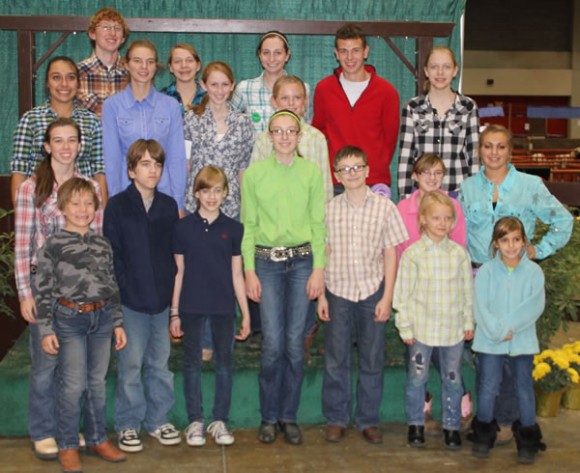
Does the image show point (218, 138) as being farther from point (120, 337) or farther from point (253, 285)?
point (120, 337)

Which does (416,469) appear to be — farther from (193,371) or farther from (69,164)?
(69,164)

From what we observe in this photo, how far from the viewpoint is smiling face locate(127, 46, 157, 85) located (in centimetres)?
456

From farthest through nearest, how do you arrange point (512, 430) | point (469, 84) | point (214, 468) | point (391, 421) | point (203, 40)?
point (469, 84)
point (203, 40)
point (391, 421)
point (512, 430)
point (214, 468)

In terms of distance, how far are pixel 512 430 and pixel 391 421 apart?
728mm

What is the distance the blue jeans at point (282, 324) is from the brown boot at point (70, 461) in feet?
3.25

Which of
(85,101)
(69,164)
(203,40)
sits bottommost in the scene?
(69,164)

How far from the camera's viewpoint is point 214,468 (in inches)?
165

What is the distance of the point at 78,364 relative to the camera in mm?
4074

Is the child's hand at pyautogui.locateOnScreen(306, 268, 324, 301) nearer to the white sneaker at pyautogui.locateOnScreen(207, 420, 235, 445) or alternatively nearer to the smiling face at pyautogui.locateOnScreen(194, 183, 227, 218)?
the smiling face at pyautogui.locateOnScreen(194, 183, 227, 218)

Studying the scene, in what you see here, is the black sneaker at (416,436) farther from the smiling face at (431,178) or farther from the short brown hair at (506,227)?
the smiling face at (431,178)

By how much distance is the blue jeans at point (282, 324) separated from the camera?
4.34 metres

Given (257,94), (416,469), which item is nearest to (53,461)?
(416,469)

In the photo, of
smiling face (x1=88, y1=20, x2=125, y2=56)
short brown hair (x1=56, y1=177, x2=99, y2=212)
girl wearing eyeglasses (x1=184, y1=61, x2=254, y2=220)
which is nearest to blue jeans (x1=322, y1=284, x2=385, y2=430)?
girl wearing eyeglasses (x1=184, y1=61, x2=254, y2=220)

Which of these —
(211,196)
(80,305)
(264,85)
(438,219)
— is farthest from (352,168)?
(80,305)
